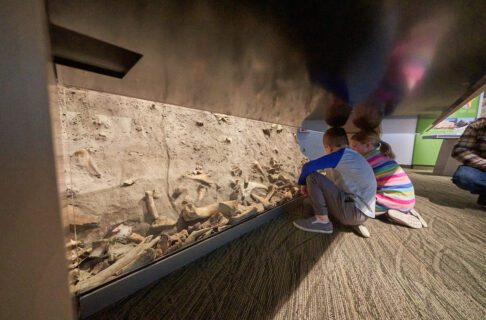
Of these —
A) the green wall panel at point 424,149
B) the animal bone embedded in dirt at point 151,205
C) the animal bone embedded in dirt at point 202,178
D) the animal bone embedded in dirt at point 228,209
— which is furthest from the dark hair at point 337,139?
the green wall panel at point 424,149

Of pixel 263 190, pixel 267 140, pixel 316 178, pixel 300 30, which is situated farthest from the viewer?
pixel 267 140

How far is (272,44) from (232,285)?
0.62 metres

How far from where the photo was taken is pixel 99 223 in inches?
30.7

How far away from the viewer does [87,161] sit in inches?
33.4

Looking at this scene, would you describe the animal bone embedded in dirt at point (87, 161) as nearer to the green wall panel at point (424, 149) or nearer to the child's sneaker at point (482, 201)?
the child's sneaker at point (482, 201)

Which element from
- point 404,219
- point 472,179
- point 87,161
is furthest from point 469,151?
point 87,161

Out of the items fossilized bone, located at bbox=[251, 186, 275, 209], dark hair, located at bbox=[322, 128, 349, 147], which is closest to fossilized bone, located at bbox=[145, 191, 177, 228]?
fossilized bone, located at bbox=[251, 186, 275, 209]

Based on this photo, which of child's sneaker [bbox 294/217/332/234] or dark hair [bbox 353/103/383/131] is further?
dark hair [bbox 353/103/383/131]

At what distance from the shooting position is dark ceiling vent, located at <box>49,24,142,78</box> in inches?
11.2

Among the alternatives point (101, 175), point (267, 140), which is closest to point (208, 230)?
point (101, 175)

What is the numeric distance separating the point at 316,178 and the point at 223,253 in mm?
645

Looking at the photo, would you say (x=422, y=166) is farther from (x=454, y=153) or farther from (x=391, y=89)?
(x=391, y=89)

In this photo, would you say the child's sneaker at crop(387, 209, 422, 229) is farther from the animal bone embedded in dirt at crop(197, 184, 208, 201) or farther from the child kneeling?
the animal bone embedded in dirt at crop(197, 184, 208, 201)

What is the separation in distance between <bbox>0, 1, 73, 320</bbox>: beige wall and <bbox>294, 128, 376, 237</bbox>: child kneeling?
3.04 feet
